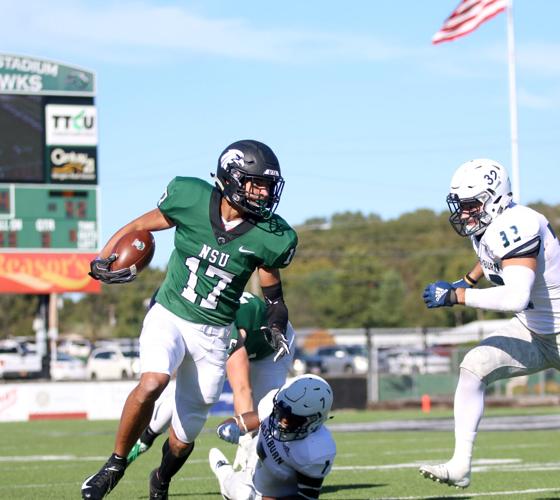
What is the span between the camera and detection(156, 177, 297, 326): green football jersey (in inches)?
257

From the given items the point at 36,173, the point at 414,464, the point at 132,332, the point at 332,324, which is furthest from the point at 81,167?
the point at 332,324

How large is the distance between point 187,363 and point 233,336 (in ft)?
4.54

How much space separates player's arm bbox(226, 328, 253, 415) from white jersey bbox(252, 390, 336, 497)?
1.60 m

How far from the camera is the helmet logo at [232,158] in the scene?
6535 millimetres

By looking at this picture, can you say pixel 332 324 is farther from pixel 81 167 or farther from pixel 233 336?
pixel 233 336

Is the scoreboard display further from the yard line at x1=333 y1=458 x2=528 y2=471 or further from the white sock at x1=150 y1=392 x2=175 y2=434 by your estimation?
the white sock at x1=150 y1=392 x2=175 y2=434

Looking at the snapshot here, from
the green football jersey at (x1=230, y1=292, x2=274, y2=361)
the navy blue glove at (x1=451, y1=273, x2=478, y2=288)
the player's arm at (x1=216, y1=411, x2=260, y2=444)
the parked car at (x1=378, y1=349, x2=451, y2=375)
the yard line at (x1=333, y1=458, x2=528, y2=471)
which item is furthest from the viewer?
the parked car at (x1=378, y1=349, x2=451, y2=375)

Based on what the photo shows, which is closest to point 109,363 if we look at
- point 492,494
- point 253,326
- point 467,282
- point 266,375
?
point 266,375

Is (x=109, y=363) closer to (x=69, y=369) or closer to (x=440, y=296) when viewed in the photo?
(x=69, y=369)

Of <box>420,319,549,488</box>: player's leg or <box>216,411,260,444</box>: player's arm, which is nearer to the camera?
<box>216,411,260,444</box>: player's arm

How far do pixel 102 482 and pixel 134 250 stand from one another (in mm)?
1286

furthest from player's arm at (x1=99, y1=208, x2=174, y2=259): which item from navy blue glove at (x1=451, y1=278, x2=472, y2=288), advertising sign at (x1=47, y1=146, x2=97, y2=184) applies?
advertising sign at (x1=47, y1=146, x2=97, y2=184)

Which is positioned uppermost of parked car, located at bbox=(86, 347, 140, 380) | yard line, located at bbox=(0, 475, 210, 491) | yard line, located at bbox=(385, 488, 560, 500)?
yard line, located at bbox=(385, 488, 560, 500)

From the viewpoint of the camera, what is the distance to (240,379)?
789 centimetres
